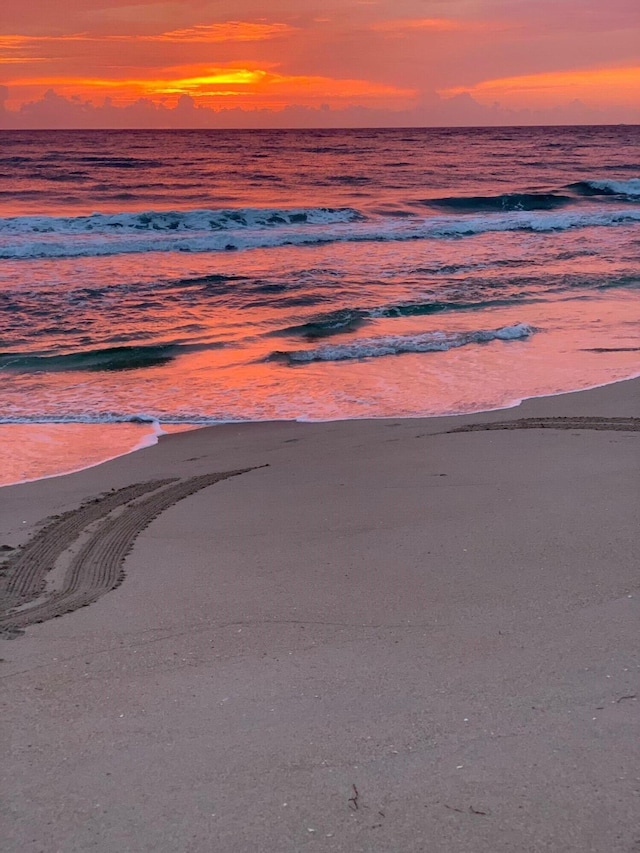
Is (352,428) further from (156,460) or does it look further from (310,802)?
(310,802)

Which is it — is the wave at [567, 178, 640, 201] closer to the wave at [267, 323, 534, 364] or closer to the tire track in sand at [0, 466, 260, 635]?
the wave at [267, 323, 534, 364]

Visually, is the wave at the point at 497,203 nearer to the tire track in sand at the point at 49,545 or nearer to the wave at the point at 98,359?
the wave at the point at 98,359

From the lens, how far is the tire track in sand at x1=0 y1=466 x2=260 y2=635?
3887mm

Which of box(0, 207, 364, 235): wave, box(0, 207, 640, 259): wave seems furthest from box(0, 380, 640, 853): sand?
box(0, 207, 364, 235): wave

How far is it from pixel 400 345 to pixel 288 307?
13.3 ft

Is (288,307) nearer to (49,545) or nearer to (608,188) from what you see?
(49,545)

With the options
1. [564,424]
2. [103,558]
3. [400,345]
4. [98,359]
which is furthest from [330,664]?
[98,359]

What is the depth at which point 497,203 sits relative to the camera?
35.9m

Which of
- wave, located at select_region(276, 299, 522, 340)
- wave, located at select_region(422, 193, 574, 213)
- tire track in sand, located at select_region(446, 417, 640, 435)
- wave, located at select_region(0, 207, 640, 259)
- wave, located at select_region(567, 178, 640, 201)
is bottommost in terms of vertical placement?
tire track in sand, located at select_region(446, 417, 640, 435)

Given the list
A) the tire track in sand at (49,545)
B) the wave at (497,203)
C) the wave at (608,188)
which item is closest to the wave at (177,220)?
the wave at (497,203)

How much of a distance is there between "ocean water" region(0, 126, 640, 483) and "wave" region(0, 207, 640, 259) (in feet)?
0.35

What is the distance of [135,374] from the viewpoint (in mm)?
10508

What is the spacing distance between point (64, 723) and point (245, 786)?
0.77 metres

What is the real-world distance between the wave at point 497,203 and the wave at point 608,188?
4920mm
